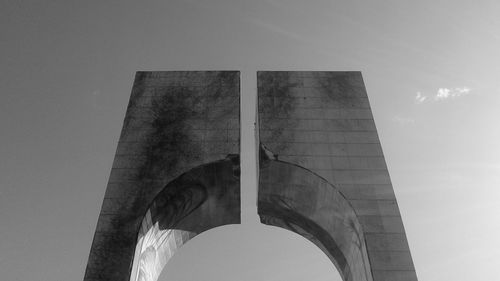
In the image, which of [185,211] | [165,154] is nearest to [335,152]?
[185,211]

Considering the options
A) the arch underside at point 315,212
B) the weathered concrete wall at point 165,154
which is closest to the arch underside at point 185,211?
the weathered concrete wall at point 165,154

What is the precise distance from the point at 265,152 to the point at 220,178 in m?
1.86

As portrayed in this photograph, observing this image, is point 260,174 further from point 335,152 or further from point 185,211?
point 185,211

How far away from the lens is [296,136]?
15117 millimetres

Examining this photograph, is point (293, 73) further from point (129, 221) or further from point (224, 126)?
point (129, 221)

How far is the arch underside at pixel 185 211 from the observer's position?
13.8m

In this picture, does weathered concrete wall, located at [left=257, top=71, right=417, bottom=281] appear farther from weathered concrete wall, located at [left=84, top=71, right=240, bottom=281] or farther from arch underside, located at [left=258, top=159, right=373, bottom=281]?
weathered concrete wall, located at [left=84, top=71, right=240, bottom=281]

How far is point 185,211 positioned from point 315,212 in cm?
469

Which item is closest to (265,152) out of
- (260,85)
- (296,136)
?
(296,136)

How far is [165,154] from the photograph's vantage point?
→ 14688mm

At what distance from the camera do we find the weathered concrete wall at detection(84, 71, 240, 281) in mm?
12609

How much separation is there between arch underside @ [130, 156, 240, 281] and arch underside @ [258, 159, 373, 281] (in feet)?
3.98

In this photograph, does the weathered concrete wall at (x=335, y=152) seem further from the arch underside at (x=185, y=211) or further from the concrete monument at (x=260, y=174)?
the arch underside at (x=185, y=211)

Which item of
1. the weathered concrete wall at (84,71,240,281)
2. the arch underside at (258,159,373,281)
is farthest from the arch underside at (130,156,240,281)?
the arch underside at (258,159,373,281)
